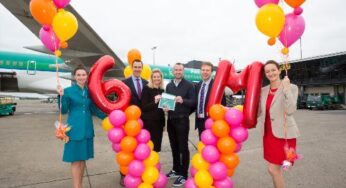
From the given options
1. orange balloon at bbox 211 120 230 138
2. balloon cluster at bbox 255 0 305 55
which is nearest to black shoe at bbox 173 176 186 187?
orange balloon at bbox 211 120 230 138

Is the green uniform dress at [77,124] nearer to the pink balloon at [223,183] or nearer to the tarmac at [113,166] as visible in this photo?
the tarmac at [113,166]

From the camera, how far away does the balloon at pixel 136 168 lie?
290 centimetres

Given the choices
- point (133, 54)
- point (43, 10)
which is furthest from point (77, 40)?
point (43, 10)

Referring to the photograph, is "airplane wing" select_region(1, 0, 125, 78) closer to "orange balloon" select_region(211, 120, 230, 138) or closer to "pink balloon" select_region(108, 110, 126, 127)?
"pink balloon" select_region(108, 110, 126, 127)

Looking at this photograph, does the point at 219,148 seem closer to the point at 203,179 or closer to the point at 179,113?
the point at 203,179

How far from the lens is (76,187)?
297 cm

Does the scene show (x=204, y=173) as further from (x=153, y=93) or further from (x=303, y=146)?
(x=303, y=146)

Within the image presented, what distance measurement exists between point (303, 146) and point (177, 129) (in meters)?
3.64

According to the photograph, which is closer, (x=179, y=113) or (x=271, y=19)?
(x=271, y=19)

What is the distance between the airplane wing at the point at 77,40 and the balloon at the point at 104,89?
4.09 m

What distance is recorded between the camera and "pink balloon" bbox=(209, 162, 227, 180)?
281cm

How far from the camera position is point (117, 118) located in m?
2.92

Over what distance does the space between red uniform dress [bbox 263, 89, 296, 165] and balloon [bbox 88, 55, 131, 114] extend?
65.2 inches

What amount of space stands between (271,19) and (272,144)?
4.40 ft
